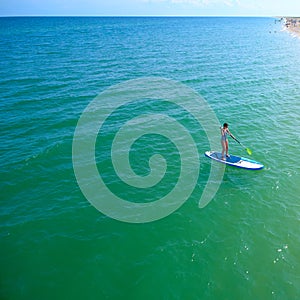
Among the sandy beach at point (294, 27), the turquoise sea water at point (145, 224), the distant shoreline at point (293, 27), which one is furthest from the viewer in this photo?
the sandy beach at point (294, 27)

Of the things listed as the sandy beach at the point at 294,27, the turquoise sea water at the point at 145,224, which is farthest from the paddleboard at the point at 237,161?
the sandy beach at the point at 294,27

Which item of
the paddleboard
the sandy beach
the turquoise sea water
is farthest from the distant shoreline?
the paddleboard

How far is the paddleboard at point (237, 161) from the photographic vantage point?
21703 mm

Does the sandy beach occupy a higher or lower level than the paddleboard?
higher

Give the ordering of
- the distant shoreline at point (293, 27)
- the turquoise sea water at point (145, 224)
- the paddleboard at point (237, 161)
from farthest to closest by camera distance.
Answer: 1. the distant shoreline at point (293, 27)
2. the paddleboard at point (237, 161)
3. the turquoise sea water at point (145, 224)

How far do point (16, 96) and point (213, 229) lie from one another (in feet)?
92.6

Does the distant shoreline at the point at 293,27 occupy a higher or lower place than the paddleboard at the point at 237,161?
higher

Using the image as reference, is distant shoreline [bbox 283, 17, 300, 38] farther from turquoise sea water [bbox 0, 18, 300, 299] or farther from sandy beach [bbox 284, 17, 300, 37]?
turquoise sea water [bbox 0, 18, 300, 299]

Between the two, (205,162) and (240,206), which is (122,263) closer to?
(240,206)

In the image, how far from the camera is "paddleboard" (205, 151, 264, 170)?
21.7m

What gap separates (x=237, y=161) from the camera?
22406mm

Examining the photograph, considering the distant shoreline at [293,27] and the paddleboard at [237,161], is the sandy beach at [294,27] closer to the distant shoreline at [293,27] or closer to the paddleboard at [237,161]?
the distant shoreline at [293,27]

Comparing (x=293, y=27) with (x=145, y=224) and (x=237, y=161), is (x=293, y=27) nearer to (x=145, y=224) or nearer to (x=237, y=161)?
(x=237, y=161)

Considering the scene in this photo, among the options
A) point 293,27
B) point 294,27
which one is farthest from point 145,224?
point 293,27
